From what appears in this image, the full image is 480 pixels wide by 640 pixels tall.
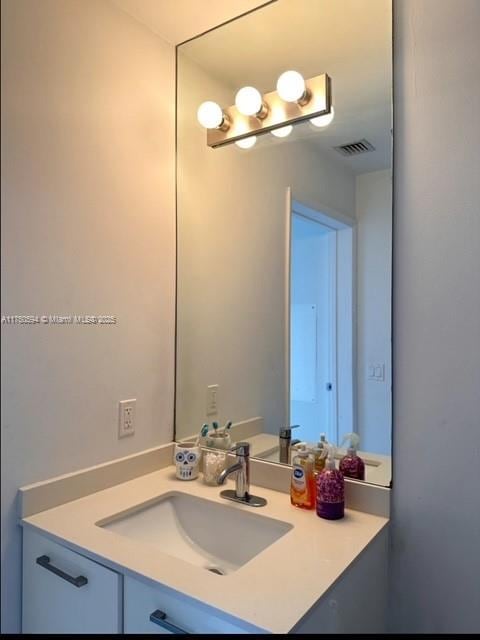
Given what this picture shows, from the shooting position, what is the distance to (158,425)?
1.49m

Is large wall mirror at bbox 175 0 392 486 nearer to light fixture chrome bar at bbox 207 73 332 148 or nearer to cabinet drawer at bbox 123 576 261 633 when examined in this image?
light fixture chrome bar at bbox 207 73 332 148

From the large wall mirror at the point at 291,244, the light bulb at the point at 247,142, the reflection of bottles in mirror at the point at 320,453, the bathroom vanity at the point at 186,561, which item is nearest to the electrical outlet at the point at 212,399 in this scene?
the large wall mirror at the point at 291,244

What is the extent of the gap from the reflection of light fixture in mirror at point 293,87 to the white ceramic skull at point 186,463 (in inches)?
46.2

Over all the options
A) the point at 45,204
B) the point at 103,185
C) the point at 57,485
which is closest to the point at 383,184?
the point at 103,185

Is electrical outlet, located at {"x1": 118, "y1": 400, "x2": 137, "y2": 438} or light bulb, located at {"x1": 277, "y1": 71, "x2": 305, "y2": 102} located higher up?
light bulb, located at {"x1": 277, "y1": 71, "x2": 305, "y2": 102}

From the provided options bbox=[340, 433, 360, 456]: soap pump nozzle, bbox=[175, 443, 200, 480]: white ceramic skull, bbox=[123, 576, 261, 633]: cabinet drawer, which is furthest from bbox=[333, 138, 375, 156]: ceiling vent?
bbox=[123, 576, 261, 633]: cabinet drawer

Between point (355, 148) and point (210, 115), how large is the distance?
533mm

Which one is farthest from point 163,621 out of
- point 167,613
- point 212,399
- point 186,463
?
point 212,399

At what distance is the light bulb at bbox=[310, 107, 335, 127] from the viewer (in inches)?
53.1

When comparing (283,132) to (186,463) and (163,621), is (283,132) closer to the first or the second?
(186,463)

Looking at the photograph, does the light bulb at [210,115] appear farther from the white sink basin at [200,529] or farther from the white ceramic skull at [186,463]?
the white sink basin at [200,529]

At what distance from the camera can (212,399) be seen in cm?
159

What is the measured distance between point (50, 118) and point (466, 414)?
1.30 meters

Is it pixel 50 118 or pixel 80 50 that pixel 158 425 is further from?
pixel 80 50
